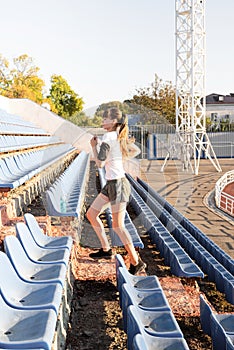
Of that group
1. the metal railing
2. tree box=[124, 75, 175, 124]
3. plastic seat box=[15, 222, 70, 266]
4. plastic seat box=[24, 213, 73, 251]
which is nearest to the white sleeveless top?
plastic seat box=[24, 213, 73, 251]

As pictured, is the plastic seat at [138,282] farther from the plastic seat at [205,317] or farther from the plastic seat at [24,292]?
the plastic seat at [24,292]

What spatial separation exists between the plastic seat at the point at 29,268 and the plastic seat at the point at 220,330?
105 centimetres

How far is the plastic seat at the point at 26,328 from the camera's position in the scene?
187 centimetres

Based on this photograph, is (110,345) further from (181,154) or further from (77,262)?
(181,154)

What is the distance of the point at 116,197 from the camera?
381 cm

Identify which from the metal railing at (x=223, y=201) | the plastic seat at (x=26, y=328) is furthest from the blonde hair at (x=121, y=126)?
the metal railing at (x=223, y=201)

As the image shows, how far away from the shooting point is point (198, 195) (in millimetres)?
15539

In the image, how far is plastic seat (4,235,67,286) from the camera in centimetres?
264

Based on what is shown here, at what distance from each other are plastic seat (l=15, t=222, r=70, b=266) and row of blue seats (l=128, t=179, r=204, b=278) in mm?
1726

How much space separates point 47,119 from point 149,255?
1467cm

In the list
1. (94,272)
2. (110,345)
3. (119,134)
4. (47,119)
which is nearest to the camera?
(110,345)

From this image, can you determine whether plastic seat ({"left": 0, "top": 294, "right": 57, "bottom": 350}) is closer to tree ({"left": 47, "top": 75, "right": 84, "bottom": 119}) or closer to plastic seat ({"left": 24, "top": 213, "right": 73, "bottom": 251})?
plastic seat ({"left": 24, "top": 213, "right": 73, "bottom": 251})

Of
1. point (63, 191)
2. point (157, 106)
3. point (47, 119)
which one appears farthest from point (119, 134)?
point (157, 106)

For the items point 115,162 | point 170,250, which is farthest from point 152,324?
point 170,250
